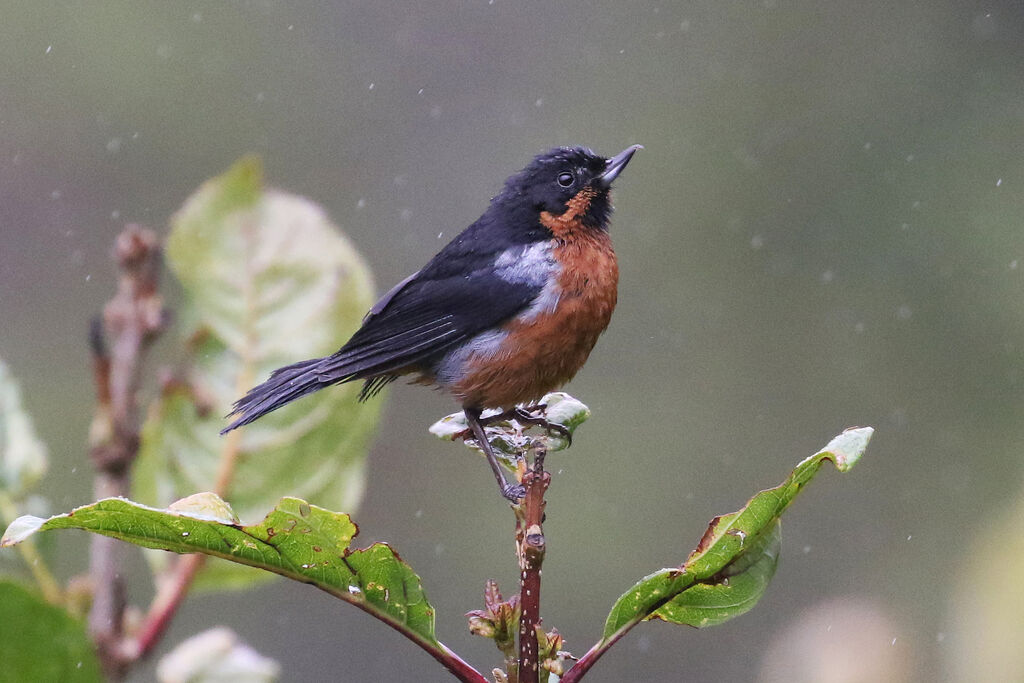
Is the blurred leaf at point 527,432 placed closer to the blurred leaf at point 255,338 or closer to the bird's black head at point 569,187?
the blurred leaf at point 255,338

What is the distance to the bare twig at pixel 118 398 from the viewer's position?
2.16 m

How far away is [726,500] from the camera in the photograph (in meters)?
8.31

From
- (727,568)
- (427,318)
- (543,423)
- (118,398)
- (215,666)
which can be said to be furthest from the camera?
(427,318)

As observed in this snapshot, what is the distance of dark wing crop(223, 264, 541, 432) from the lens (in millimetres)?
3752

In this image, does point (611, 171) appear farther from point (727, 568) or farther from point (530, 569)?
point (530, 569)

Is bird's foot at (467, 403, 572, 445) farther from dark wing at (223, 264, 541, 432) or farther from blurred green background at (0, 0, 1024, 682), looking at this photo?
blurred green background at (0, 0, 1024, 682)

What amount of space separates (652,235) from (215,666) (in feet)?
22.6

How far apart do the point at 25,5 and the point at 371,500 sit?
5042mm

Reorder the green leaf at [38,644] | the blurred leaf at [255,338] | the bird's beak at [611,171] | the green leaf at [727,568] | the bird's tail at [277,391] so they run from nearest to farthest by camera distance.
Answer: the green leaf at [38,644] → the green leaf at [727,568] → the blurred leaf at [255,338] → the bird's tail at [277,391] → the bird's beak at [611,171]

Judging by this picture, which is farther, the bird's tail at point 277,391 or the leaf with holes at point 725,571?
the bird's tail at point 277,391

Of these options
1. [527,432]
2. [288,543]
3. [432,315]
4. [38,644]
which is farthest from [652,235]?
[38,644]

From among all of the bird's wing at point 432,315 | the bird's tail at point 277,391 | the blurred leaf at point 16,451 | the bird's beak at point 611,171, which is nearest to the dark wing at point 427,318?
the bird's wing at point 432,315

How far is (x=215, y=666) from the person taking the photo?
222 cm

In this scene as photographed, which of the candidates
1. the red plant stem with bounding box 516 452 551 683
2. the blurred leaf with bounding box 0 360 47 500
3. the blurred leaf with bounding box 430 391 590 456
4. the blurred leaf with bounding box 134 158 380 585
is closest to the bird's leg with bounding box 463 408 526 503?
the blurred leaf with bounding box 430 391 590 456
